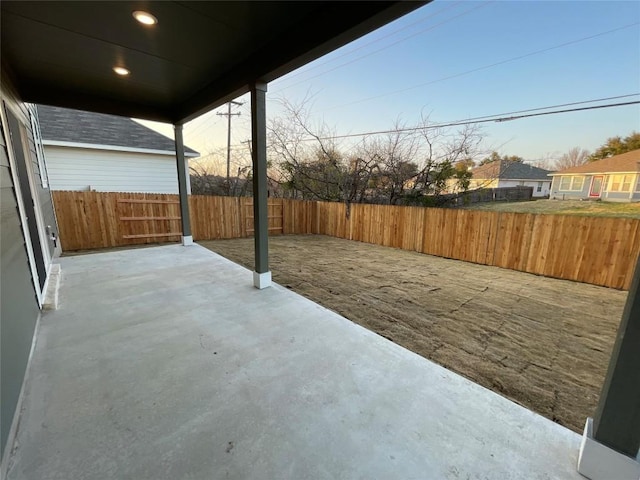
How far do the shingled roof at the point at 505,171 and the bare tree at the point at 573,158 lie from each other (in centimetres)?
85

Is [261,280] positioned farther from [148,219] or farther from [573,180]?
[573,180]

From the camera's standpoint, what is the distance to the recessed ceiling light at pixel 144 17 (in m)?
2.03

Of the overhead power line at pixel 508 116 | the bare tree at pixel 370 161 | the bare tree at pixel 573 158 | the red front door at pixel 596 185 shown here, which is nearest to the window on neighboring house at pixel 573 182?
the red front door at pixel 596 185

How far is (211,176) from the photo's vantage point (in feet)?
44.1

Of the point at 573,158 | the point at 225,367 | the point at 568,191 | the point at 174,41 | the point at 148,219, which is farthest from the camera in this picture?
the point at 568,191

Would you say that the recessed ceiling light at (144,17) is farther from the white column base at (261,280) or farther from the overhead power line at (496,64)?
the overhead power line at (496,64)

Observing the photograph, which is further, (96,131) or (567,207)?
(567,207)

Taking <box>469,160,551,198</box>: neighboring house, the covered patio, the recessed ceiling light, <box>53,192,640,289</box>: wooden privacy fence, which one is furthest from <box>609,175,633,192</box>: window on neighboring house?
the recessed ceiling light

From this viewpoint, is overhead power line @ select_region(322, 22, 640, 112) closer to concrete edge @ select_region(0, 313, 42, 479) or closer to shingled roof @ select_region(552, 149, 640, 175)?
shingled roof @ select_region(552, 149, 640, 175)

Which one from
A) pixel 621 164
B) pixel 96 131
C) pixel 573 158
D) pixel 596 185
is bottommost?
pixel 596 185

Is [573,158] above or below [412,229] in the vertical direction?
above

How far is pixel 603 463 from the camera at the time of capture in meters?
1.17

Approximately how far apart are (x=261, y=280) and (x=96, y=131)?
7.74 meters

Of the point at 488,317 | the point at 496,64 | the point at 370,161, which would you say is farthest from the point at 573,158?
the point at 488,317
